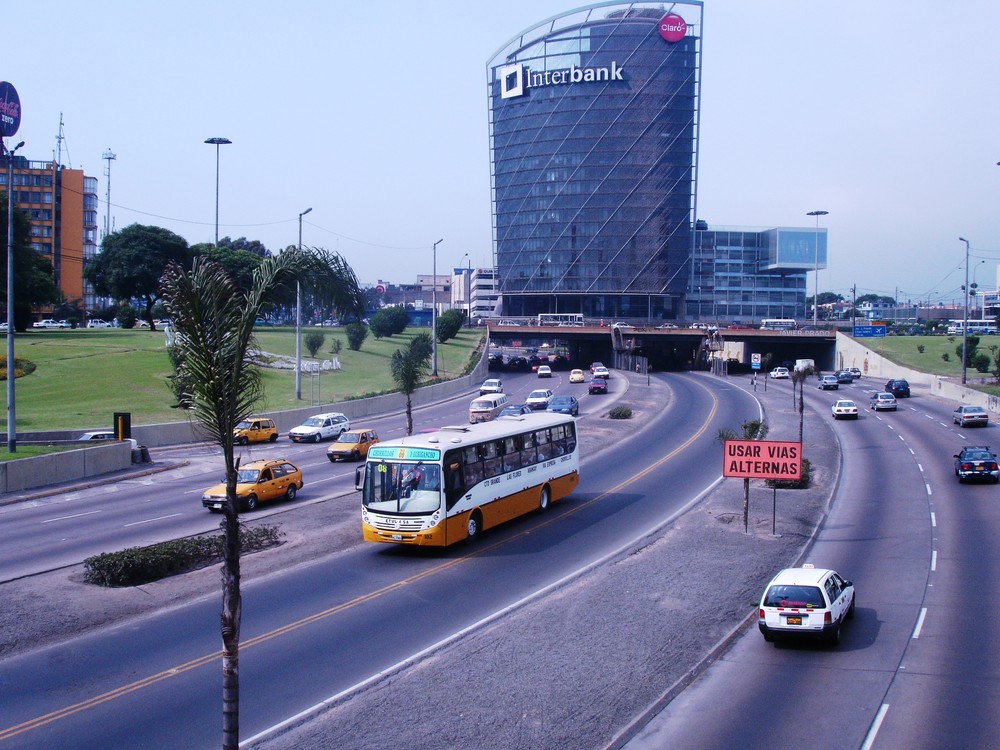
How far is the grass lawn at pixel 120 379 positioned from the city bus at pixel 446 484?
19396mm

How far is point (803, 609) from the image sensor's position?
1502cm

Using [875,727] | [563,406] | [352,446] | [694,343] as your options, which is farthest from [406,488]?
[694,343]

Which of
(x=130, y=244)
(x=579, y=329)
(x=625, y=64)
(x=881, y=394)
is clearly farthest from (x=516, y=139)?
(x=881, y=394)

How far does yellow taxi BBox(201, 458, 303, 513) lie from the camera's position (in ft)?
91.1

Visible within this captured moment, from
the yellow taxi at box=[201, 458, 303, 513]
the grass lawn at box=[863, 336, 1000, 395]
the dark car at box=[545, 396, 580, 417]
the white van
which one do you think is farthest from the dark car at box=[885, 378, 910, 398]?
the yellow taxi at box=[201, 458, 303, 513]

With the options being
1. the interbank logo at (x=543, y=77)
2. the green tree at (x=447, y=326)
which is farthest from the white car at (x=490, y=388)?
the interbank logo at (x=543, y=77)

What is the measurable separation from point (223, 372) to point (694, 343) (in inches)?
4559

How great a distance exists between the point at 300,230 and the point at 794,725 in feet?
148

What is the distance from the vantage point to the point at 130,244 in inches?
3452

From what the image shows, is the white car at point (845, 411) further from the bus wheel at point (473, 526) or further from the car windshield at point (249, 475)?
the car windshield at point (249, 475)

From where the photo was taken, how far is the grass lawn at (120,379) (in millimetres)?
47688

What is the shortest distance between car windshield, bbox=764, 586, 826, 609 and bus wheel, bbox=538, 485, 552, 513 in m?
12.3

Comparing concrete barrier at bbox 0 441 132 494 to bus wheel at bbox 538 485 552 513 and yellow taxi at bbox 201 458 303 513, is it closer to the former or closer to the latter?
yellow taxi at bbox 201 458 303 513

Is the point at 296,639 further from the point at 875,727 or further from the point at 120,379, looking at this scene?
the point at 120,379
